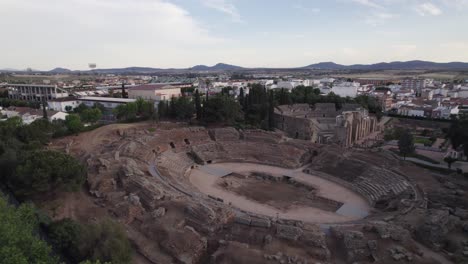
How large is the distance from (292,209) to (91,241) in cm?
1786

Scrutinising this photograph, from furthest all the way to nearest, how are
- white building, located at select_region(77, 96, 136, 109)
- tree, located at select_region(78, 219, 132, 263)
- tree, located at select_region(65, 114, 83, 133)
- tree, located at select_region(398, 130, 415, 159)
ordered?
white building, located at select_region(77, 96, 136, 109)
tree, located at select_region(65, 114, 83, 133)
tree, located at select_region(398, 130, 415, 159)
tree, located at select_region(78, 219, 132, 263)

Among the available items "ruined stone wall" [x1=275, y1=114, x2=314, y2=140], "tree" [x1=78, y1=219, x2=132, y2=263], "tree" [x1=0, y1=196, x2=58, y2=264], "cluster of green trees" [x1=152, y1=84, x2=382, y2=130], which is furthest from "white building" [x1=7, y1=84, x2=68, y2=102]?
"tree" [x1=78, y1=219, x2=132, y2=263]

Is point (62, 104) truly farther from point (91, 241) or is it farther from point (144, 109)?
point (91, 241)

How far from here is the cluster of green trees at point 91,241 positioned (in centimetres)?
1853

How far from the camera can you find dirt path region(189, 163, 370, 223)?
93.5 feet

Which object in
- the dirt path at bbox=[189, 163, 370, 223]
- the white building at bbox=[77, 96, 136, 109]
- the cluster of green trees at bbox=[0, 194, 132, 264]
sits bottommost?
the dirt path at bbox=[189, 163, 370, 223]

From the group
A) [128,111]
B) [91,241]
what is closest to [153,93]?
[128,111]

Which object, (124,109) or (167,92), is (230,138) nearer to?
(124,109)

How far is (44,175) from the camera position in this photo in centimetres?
2544

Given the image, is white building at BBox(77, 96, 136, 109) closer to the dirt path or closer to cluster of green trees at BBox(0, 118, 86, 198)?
the dirt path

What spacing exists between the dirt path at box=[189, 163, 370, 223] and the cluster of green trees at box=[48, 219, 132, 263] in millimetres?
13275

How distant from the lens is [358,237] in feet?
70.9

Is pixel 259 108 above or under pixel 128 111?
above

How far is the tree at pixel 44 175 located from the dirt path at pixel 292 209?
1308 cm
